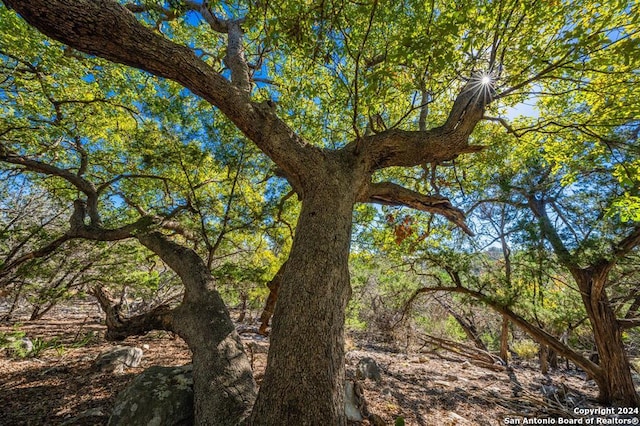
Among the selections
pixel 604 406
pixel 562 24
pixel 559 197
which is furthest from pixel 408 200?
pixel 604 406

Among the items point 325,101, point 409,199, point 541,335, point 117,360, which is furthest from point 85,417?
point 541,335

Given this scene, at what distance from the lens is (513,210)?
6535mm

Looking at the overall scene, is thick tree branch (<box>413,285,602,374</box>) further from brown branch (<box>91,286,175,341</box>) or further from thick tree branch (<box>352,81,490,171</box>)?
brown branch (<box>91,286,175,341</box>)

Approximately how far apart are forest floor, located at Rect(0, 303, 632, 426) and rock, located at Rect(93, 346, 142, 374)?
109mm

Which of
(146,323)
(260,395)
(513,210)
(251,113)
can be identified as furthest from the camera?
(513,210)

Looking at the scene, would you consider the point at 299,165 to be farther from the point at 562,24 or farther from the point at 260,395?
the point at 562,24

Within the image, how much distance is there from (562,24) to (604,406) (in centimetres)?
658

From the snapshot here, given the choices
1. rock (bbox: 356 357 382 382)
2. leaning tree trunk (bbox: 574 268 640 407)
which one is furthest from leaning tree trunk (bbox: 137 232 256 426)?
leaning tree trunk (bbox: 574 268 640 407)

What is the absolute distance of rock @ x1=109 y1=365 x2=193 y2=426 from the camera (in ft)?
7.12

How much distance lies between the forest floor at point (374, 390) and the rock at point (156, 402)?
556mm

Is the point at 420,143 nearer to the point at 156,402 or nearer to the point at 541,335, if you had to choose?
the point at 156,402

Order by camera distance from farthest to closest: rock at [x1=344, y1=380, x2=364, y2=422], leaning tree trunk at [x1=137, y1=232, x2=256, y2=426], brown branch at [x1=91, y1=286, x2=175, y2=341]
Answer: brown branch at [x1=91, y1=286, x2=175, y2=341] → rock at [x1=344, y1=380, x2=364, y2=422] → leaning tree trunk at [x1=137, y1=232, x2=256, y2=426]

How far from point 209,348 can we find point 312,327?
4.56 feet

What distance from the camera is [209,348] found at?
251 centimetres
